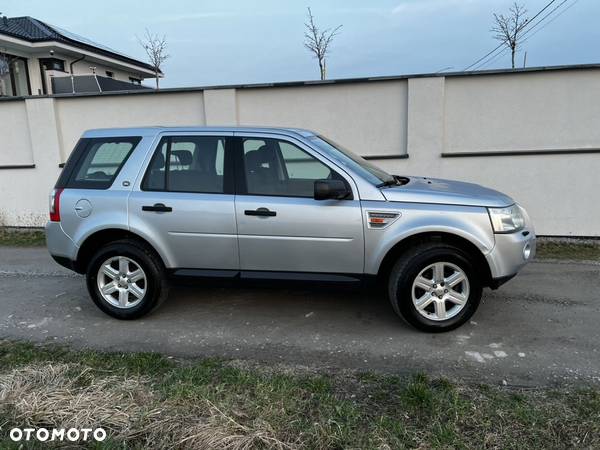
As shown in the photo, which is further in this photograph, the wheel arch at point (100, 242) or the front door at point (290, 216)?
the wheel arch at point (100, 242)

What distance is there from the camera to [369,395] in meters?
3.16

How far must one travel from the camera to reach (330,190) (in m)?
3.95

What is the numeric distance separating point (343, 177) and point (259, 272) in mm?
1135

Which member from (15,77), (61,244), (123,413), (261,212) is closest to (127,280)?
(61,244)

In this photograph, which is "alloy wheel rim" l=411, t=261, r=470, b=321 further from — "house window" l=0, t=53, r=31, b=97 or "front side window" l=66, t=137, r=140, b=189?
"house window" l=0, t=53, r=31, b=97

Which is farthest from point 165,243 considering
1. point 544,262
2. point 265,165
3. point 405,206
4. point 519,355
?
point 544,262

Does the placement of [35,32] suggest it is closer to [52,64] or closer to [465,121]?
[52,64]

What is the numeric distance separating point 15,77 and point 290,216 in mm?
18433

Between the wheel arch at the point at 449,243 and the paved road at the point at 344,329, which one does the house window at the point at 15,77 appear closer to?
the paved road at the point at 344,329

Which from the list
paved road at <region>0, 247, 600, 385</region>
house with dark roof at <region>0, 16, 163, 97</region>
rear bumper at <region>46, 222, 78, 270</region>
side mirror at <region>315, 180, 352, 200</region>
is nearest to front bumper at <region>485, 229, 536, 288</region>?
paved road at <region>0, 247, 600, 385</region>

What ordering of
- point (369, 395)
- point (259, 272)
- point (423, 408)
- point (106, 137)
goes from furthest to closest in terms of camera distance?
point (106, 137) < point (259, 272) < point (369, 395) < point (423, 408)

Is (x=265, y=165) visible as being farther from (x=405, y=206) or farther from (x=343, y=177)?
(x=405, y=206)

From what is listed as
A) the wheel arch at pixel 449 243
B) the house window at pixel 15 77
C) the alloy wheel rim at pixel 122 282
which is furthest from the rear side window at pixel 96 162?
the house window at pixel 15 77

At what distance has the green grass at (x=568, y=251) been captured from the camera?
6.77 metres
